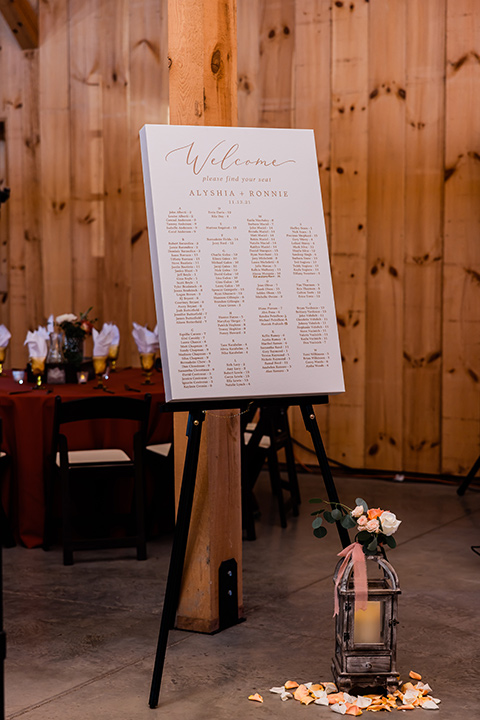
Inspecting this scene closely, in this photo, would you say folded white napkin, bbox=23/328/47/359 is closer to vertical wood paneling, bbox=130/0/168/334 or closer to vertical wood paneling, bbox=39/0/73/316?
vertical wood paneling, bbox=130/0/168/334

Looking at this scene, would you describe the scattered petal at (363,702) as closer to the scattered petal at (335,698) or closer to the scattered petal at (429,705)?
the scattered petal at (335,698)

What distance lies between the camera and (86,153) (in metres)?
7.27

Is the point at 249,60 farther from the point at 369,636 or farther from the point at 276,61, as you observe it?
the point at 369,636

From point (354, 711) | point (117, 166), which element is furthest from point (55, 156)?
point (354, 711)

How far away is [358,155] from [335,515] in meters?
3.89

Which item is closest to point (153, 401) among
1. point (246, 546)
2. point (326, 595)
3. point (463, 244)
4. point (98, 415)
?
point (98, 415)

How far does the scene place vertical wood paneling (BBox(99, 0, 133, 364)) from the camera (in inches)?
279

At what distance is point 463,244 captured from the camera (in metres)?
6.13

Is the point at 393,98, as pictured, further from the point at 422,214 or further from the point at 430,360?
the point at 430,360

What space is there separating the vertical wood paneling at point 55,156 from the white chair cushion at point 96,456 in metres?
2.77

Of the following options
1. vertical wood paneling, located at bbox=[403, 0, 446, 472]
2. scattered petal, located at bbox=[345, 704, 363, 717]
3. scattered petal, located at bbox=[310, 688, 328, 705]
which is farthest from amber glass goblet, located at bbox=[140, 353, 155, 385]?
scattered petal, located at bbox=[345, 704, 363, 717]

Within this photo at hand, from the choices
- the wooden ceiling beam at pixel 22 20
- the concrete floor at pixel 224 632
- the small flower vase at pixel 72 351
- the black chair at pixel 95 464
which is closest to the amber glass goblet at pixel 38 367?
the small flower vase at pixel 72 351

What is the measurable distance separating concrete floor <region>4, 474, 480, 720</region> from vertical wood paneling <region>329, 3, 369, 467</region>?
1501 mm

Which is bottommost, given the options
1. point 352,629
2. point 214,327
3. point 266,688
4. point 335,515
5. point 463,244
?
point 266,688
